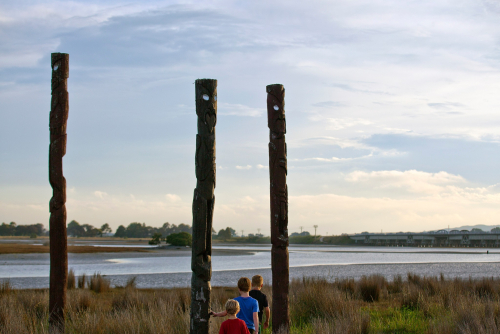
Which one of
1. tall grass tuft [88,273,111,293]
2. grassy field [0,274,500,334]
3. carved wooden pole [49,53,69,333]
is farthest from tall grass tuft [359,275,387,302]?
carved wooden pole [49,53,69,333]

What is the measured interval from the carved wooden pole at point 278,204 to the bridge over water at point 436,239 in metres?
113

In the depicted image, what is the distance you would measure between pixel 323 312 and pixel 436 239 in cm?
12043

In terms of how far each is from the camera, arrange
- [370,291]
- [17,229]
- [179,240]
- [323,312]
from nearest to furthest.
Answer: [323,312], [370,291], [179,240], [17,229]

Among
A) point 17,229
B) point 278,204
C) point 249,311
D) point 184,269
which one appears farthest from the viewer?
point 17,229

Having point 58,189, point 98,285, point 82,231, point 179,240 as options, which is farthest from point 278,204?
point 82,231

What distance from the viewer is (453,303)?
36.1ft

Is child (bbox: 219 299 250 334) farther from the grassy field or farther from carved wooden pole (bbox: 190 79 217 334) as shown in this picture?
the grassy field

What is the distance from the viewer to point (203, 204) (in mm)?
7023

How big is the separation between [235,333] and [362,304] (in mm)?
8680

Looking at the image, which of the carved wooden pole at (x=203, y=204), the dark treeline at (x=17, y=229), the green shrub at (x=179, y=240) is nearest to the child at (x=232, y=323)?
the carved wooden pole at (x=203, y=204)

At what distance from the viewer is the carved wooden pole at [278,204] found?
27.4 ft

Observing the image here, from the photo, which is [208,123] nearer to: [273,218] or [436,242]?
[273,218]

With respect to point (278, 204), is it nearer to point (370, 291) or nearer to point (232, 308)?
point (232, 308)

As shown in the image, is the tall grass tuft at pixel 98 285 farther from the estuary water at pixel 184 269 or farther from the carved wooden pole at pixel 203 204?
the carved wooden pole at pixel 203 204
